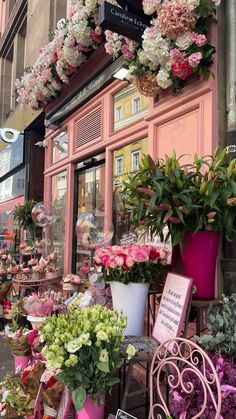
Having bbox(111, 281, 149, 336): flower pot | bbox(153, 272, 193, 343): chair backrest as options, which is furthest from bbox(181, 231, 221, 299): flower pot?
bbox(111, 281, 149, 336): flower pot

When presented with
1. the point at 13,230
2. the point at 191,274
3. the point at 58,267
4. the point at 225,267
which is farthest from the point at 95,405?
the point at 13,230

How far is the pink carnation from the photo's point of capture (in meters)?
Result: 2.97

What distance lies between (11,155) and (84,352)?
901 centimetres

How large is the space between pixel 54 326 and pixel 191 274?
1.02 meters

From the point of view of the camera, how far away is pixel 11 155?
407 inches

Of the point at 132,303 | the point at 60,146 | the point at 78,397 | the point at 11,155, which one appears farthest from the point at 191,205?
the point at 11,155

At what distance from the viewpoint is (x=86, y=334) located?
6.81 ft

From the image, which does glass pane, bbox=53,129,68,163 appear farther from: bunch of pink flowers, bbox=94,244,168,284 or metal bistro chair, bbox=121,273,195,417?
metal bistro chair, bbox=121,273,195,417

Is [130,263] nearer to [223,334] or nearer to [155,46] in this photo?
[223,334]

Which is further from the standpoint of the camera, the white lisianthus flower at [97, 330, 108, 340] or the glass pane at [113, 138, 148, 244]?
the glass pane at [113, 138, 148, 244]

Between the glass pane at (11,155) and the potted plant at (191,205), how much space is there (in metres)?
7.20

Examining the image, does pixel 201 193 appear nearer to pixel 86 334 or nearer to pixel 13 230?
pixel 86 334

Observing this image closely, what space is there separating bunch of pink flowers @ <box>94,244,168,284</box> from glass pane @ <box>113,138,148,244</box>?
1.62 metres

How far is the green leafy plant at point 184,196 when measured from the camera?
2.39m
